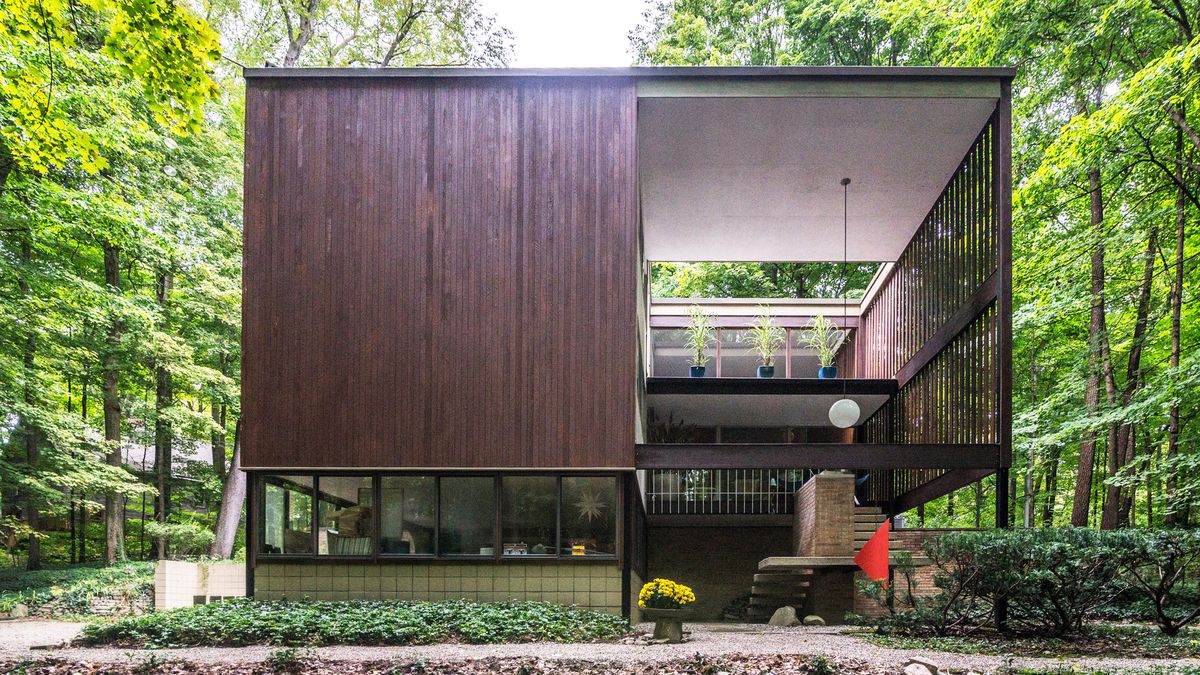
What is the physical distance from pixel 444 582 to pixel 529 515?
1248mm

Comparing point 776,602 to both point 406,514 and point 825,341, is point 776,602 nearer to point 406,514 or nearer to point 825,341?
point 825,341

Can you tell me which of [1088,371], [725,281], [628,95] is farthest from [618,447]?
[725,281]

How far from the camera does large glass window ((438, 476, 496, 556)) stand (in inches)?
444

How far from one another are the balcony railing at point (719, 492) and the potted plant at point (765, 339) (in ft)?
7.19

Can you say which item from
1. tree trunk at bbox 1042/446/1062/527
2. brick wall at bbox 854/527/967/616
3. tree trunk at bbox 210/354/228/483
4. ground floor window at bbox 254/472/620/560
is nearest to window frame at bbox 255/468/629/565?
ground floor window at bbox 254/472/620/560

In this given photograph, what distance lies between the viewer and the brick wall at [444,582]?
1111 cm

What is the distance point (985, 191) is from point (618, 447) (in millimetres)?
5810

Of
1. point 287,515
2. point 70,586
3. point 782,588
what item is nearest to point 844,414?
point 782,588

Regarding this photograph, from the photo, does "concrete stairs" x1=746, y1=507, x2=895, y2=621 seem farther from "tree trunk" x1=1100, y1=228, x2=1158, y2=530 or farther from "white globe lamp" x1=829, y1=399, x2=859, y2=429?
"tree trunk" x1=1100, y1=228, x2=1158, y2=530

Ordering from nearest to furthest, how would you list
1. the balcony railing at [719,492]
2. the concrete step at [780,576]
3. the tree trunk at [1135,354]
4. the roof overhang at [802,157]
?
the roof overhang at [802,157], the concrete step at [780,576], the tree trunk at [1135,354], the balcony railing at [719,492]

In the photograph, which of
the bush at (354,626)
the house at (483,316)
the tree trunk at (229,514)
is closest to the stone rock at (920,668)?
the bush at (354,626)

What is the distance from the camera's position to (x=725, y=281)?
2862 centimetres

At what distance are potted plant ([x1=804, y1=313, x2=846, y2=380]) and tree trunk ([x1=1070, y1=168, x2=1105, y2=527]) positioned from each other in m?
4.36

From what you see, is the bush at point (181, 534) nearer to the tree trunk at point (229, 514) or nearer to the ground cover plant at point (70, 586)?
the tree trunk at point (229, 514)
